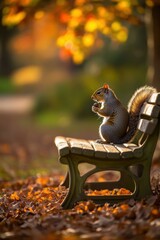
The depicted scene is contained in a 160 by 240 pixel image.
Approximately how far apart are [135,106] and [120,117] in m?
0.20

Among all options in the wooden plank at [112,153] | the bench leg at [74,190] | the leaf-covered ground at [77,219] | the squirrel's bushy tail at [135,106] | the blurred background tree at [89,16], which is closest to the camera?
the leaf-covered ground at [77,219]

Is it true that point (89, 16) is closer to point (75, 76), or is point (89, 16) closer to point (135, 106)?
point (135, 106)

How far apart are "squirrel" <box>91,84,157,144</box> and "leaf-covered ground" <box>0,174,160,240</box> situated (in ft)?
2.23

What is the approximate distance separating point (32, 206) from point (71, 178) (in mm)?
581

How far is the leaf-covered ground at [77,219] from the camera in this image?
17.6 feet

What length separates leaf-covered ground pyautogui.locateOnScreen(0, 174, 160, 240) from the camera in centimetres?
536

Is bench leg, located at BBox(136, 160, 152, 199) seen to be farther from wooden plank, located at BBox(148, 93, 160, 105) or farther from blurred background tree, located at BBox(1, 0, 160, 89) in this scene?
blurred background tree, located at BBox(1, 0, 160, 89)

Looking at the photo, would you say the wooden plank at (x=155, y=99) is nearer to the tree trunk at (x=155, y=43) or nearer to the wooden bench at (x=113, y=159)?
the wooden bench at (x=113, y=159)

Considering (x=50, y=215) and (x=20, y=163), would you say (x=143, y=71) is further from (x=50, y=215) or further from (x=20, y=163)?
(x=50, y=215)

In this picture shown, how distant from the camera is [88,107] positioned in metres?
18.8

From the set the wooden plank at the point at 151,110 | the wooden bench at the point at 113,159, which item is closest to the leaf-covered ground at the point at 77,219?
the wooden bench at the point at 113,159

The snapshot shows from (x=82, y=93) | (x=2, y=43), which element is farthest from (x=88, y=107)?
(x=2, y=43)

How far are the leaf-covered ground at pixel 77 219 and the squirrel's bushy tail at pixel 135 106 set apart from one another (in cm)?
64

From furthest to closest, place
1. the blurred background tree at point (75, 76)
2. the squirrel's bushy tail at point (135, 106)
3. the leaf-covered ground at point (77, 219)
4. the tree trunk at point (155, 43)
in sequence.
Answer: the blurred background tree at point (75, 76), the tree trunk at point (155, 43), the squirrel's bushy tail at point (135, 106), the leaf-covered ground at point (77, 219)
